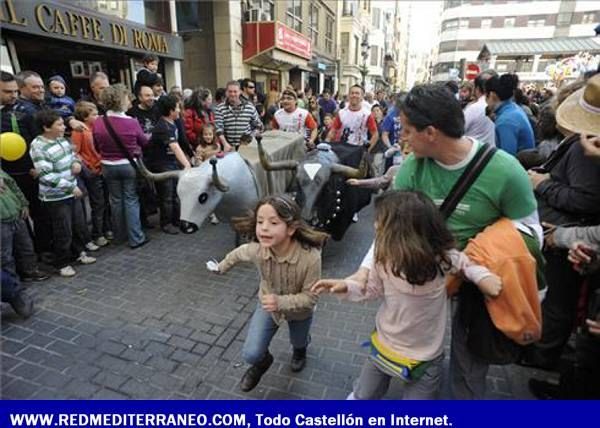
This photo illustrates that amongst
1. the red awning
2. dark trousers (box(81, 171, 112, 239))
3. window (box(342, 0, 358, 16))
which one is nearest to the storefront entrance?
dark trousers (box(81, 171, 112, 239))

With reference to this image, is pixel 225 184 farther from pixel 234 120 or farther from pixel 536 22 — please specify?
pixel 536 22

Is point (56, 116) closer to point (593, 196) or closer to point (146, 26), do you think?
point (593, 196)

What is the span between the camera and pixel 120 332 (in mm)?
3393

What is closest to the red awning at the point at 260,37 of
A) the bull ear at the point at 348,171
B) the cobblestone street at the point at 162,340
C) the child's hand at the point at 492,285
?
the bull ear at the point at 348,171

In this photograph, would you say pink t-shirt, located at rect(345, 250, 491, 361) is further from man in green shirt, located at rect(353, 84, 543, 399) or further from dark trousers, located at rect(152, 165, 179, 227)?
dark trousers, located at rect(152, 165, 179, 227)

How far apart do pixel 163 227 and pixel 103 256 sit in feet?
3.68

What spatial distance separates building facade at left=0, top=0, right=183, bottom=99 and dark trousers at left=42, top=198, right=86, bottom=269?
11.4ft

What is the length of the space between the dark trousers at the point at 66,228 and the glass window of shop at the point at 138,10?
16.6ft

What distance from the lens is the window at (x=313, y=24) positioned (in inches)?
897

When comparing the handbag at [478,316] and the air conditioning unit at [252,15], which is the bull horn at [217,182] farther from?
the air conditioning unit at [252,15]

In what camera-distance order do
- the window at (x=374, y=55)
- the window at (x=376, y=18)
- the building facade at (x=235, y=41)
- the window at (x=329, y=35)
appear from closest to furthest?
the building facade at (x=235, y=41) → the window at (x=329, y=35) → the window at (x=376, y=18) → the window at (x=374, y=55)

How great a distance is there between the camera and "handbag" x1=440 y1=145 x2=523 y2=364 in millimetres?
1842

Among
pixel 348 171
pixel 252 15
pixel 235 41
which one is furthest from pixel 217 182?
pixel 252 15

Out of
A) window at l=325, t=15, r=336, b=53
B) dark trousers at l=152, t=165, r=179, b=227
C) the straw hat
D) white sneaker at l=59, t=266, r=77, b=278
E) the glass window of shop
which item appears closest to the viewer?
the straw hat
